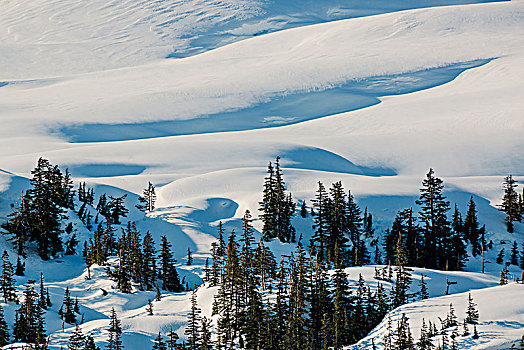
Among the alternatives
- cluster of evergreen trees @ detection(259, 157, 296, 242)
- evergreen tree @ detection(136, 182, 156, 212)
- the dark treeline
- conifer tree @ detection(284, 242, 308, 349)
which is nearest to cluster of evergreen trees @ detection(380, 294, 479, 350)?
the dark treeline

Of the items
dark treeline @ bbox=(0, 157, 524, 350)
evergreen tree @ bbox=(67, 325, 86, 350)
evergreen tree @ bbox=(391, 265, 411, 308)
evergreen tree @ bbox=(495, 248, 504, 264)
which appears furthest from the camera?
evergreen tree @ bbox=(495, 248, 504, 264)

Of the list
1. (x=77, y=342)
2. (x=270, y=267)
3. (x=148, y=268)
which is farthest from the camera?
(x=148, y=268)

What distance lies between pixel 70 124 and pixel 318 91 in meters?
63.2

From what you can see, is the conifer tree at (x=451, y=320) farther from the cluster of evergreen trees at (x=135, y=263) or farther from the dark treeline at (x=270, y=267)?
the cluster of evergreen trees at (x=135, y=263)

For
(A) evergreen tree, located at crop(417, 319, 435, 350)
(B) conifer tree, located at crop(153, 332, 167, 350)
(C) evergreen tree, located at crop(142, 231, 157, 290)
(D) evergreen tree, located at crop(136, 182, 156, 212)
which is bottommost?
(B) conifer tree, located at crop(153, 332, 167, 350)

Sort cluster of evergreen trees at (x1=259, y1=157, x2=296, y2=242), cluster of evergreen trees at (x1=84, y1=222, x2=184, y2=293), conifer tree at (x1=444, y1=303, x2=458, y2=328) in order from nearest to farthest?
conifer tree at (x1=444, y1=303, x2=458, y2=328), cluster of evergreen trees at (x1=84, y1=222, x2=184, y2=293), cluster of evergreen trees at (x1=259, y1=157, x2=296, y2=242)

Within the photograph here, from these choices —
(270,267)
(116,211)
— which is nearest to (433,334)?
(270,267)

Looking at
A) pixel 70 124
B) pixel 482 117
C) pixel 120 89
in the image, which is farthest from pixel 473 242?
pixel 120 89

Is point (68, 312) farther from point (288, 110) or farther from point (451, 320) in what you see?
point (288, 110)

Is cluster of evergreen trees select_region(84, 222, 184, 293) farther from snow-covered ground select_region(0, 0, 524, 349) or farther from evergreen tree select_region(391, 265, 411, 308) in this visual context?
evergreen tree select_region(391, 265, 411, 308)

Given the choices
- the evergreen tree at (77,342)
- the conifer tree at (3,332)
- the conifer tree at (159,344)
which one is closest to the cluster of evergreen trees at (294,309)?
the conifer tree at (159,344)

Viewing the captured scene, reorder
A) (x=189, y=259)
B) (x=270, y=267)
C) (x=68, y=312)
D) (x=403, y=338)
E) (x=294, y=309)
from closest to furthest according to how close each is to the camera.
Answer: (x=403, y=338) → (x=294, y=309) → (x=68, y=312) → (x=270, y=267) → (x=189, y=259)

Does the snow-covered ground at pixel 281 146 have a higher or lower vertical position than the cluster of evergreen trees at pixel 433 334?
higher

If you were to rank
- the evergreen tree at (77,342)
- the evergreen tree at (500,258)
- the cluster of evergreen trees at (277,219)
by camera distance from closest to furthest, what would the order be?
the evergreen tree at (77,342) < the evergreen tree at (500,258) < the cluster of evergreen trees at (277,219)
